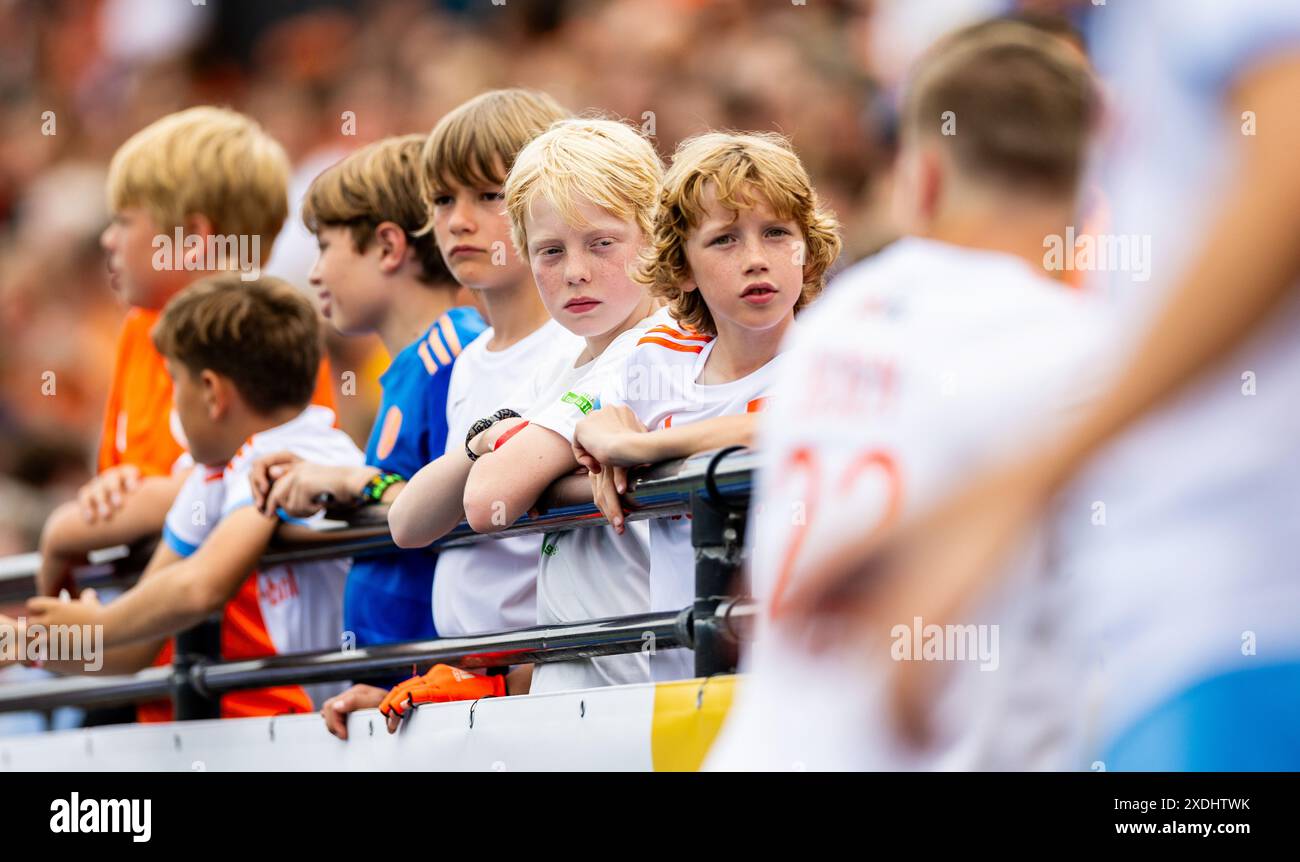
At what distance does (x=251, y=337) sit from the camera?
14.9 ft

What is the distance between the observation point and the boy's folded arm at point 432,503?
354cm

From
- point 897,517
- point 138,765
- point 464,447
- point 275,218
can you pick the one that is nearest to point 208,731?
point 138,765

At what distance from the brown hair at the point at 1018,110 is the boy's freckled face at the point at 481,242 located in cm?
209

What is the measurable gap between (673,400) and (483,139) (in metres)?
0.97

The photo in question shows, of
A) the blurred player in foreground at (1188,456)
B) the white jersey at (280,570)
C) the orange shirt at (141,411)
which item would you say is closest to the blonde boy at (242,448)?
the white jersey at (280,570)

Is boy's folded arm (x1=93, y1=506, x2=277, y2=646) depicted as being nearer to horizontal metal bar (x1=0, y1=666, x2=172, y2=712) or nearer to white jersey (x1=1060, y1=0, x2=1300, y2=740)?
horizontal metal bar (x1=0, y1=666, x2=172, y2=712)

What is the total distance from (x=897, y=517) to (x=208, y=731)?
274cm

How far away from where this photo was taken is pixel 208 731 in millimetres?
4148

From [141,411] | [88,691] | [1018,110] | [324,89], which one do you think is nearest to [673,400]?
[1018,110]

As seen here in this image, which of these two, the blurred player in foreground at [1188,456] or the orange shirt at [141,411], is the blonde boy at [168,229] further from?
the blurred player in foreground at [1188,456]

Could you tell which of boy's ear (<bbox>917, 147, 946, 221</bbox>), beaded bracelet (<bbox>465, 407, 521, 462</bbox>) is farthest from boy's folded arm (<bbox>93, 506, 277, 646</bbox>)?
boy's ear (<bbox>917, 147, 946, 221</bbox>)

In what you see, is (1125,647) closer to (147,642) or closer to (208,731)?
(208,731)

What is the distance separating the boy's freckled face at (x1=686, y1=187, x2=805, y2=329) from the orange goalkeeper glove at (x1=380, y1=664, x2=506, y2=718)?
91 cm

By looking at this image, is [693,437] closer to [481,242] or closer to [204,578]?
[481,242]
